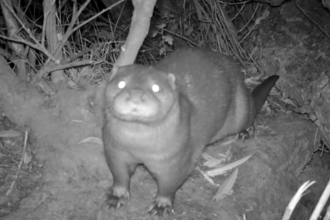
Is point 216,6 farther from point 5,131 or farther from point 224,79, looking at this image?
point 5,131

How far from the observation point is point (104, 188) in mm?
2893

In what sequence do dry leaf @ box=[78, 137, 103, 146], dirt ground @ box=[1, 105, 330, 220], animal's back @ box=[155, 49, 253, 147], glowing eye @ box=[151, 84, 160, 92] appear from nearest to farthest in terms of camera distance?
glowing eye @ box=[151, 84, 160, 92], dirt ground @ box=[1, 105, 330, 220], animal's back @ box=[155, 49, 253, 147], dry leaf @ box=[78, 137, 103, 146]

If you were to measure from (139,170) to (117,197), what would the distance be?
0.44m

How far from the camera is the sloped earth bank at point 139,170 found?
2.73m

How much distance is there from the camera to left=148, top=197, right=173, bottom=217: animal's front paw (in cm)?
269

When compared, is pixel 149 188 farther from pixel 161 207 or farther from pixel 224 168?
pixel 224 168

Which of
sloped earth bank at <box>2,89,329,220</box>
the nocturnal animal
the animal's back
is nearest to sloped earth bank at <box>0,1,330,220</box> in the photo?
sloped earth bank at <box>2,89,329,220</box>

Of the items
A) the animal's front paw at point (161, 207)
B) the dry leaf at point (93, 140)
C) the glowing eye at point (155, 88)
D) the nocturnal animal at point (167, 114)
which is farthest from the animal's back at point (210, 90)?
the dry leaf at point (93, 140)

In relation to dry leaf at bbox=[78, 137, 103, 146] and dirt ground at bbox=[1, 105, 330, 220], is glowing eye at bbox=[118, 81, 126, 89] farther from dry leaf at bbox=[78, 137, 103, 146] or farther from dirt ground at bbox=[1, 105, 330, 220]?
dry leaf at bbox=[78, 137, 103, 146]

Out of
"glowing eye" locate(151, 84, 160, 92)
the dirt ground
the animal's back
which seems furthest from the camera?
the animal's back

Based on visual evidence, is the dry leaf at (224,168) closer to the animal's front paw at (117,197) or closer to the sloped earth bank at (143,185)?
the sloped earth bank at (143,185)

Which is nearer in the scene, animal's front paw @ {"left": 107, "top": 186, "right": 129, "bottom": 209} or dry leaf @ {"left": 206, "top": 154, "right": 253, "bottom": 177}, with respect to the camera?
animal's front paw @ {"left": 107, "top": 186, "right": 129, "bottom": 209}

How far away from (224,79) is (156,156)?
1.04 m

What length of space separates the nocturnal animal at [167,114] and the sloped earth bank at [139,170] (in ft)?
0.63
